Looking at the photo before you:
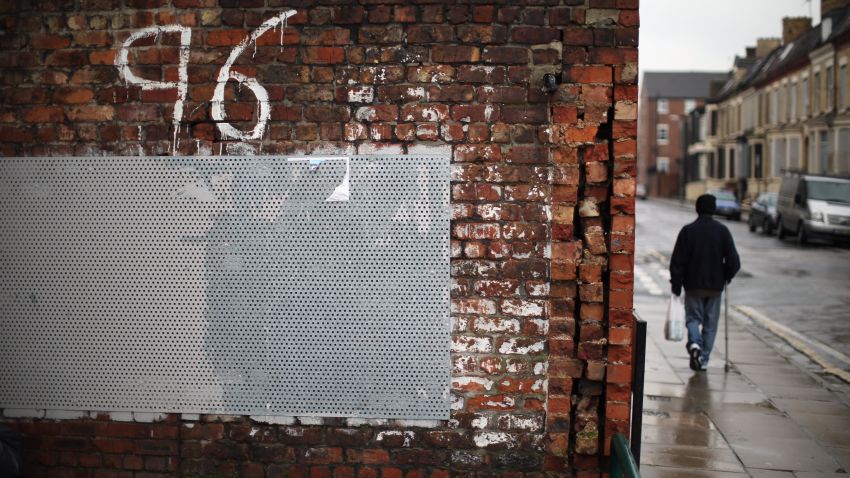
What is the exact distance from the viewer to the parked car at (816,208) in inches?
947

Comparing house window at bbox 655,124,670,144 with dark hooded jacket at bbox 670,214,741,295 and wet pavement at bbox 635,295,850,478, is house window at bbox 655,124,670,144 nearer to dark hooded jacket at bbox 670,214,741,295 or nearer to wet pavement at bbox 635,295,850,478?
wet pavement at bbox 635,295,850,478

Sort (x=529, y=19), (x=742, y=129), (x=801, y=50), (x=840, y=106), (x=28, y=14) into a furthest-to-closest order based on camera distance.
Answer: (x=742, y=129) < (x=801, y=50) < (x=840, y=106) < (x=28, y=14) < (x=529, y=19)

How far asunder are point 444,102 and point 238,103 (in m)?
1.08

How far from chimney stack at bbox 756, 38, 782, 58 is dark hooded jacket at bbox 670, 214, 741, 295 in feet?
184

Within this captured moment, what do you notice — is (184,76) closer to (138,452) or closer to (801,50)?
(138,452)

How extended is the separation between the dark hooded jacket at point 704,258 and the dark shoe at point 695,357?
0.68m

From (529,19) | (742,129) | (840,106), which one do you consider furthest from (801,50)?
(529,19)

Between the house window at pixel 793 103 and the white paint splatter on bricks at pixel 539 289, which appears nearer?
the white paint splatter on bricks at pixel 539 289

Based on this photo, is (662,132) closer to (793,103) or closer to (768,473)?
(793,103)

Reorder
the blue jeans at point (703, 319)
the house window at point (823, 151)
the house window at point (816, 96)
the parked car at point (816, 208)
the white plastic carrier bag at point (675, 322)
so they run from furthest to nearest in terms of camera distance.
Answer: the house window at point (816, 96) → the house window at point (823, 151) → the parked car at point (816, 208) → the blue jeans at point (703, 319) → the white plastic carrier bag at point (675, 322)

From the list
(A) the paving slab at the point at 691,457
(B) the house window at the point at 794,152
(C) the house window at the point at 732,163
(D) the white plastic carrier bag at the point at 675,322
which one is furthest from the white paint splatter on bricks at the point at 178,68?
(C) the house window at the point at 732,163

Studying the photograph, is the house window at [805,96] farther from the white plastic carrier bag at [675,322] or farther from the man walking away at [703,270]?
the white plastic carrier bag at [675,322]

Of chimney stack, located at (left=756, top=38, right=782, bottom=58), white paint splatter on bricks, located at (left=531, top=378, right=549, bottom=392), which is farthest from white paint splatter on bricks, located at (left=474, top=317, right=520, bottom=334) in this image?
chimney stack, located at (left=756, top=38, right=782, bottom=58)

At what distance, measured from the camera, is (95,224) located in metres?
4.32
